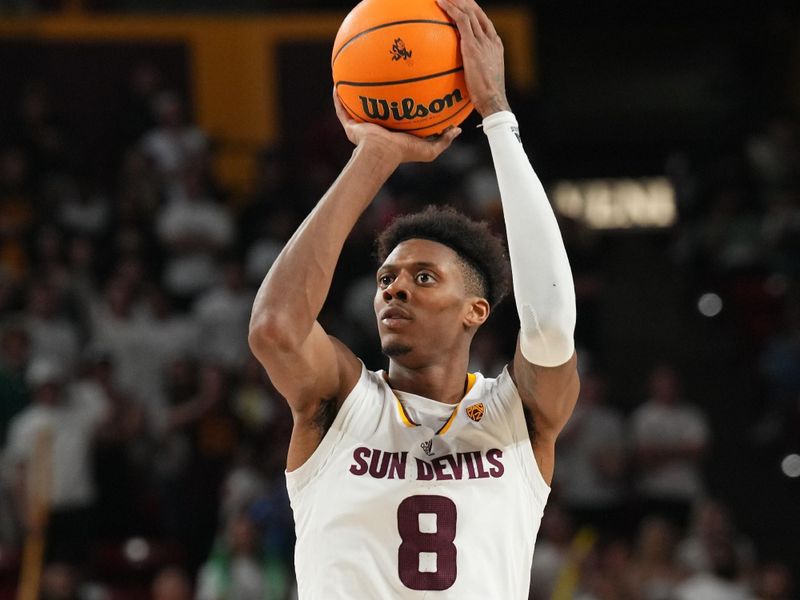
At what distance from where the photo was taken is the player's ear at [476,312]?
4051mm

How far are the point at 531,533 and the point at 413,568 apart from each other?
41 centimetres

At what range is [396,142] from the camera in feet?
12.5

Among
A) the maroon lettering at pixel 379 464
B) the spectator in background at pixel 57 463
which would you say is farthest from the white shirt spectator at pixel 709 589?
the maroon lettering at pixel 379 464

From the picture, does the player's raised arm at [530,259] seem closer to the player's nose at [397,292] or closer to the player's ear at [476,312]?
the player's ear at [476,312]

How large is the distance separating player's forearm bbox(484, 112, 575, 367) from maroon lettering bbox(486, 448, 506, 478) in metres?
0.27

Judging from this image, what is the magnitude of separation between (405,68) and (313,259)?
0.62 m

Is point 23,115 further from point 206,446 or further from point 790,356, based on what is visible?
point 790,356

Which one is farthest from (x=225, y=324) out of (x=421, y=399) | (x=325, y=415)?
(x=325, y=415)

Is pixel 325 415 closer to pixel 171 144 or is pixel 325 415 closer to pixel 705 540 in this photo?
pixel 705 540

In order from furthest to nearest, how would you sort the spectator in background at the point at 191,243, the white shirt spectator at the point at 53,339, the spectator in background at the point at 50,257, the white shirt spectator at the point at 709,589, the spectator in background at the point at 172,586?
the spectator in background at the point at 191,243 → the spectator in background at the point at 50,257 → the white shirt spectator at the point at 53,339 → the white shirt spectator at the point at 709,589 → the spectator in background at the point at 172,586

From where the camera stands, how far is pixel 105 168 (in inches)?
537

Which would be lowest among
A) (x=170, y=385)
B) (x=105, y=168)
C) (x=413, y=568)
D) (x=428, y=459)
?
(x=413, y=568)

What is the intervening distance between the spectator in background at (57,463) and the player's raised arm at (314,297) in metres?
5.82

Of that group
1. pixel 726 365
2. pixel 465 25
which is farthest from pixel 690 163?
pixel 465 25
